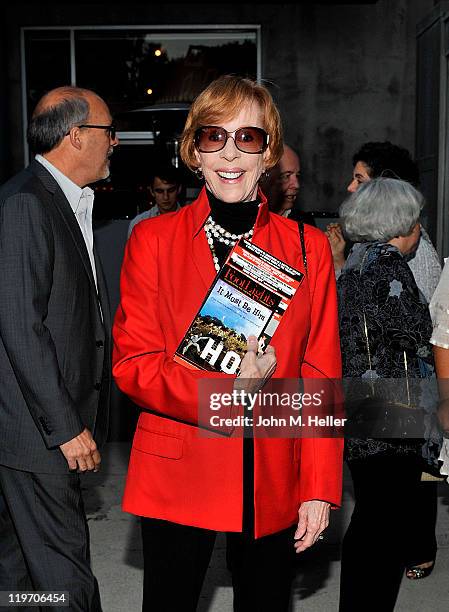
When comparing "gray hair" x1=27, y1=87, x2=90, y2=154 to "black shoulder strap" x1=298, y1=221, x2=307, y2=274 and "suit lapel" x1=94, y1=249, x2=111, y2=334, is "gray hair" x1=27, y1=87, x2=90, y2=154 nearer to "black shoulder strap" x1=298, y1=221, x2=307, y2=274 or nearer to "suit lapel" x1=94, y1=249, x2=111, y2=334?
"suit lapel" x1=94, y1=249, x2=111, y2=334

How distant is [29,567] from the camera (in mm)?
3092

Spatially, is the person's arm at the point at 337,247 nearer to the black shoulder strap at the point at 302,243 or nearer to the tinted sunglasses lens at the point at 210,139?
the black shoulder strap at the point at 302,243

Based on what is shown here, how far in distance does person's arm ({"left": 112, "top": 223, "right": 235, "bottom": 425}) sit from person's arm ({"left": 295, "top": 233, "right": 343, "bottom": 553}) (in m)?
0.32

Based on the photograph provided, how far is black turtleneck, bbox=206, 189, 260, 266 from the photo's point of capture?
99.3 inches

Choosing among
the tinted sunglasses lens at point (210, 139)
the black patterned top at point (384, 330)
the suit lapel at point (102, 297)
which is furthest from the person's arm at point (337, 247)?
the tinted sunglasses lens at point (210, 139)

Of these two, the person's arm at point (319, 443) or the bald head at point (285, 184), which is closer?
the person's arm at point (319, 443)

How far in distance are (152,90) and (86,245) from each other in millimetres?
8597

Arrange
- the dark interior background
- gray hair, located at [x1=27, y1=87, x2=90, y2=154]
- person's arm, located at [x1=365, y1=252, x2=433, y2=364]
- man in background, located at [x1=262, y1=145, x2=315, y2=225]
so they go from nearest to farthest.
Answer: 1. person's arm, located at [x1=365, y1=252, x2=433, y2=364]
2. gray hair, located at [x1=27, y1=87, x2=90, y2=154]
3. man in background, located at [x1=262, y1=145, x2=315, y2=225]
4. the dark interior background

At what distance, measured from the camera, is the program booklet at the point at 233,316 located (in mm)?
2336

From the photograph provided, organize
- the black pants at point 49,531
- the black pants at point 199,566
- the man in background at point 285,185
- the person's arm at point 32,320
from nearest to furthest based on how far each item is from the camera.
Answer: the black pants at point 199,566, the person's arm at point 32,320, the black pants at point 49,531, the man in background at point 285,185


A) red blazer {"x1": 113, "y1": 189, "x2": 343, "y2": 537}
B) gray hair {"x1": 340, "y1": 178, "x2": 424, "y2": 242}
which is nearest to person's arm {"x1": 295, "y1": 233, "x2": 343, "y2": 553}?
red blazer {"x1": 113, "y1": 189, "x2": 343, "y2": 537}

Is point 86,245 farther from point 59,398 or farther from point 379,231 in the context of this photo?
point 379,231

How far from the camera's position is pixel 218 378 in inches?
91.9

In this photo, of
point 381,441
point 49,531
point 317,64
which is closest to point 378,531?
point 381,441
